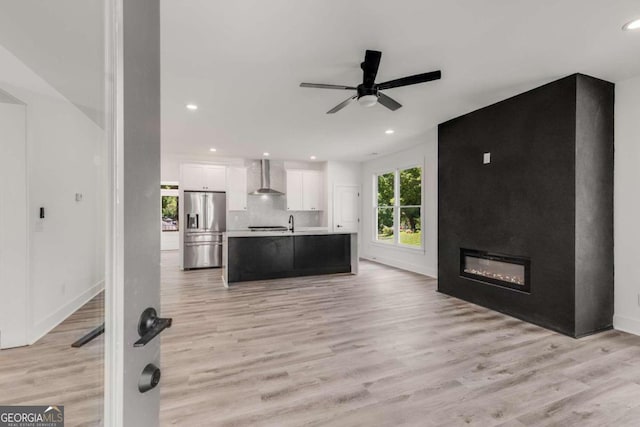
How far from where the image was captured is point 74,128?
0.70 metres

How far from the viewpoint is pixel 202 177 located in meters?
6.87

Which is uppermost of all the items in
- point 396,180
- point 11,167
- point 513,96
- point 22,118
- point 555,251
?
point 513,96

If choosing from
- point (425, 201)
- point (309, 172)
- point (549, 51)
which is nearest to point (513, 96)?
point (549, 51)

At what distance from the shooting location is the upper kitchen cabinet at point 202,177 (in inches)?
264

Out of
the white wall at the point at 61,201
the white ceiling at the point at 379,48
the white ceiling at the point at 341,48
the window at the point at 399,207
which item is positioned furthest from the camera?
the window at the point at 399,207

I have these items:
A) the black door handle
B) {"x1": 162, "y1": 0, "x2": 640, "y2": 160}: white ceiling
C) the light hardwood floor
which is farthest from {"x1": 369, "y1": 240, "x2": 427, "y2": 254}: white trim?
the black door handle

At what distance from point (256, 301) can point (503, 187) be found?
358cm

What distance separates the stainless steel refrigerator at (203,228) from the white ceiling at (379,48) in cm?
282

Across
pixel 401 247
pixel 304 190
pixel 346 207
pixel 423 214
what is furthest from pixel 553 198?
pixel 304 190

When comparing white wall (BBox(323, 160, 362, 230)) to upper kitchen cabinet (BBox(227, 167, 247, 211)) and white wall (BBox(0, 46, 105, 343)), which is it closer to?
upper kitchen cabinet (BBox(227, 167, 247, 211))

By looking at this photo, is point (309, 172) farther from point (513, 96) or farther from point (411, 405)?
point (411, 405)

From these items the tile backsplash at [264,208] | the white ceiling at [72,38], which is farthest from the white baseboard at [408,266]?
the white ceiling at [72,38]

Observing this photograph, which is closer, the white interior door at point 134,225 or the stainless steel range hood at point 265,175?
the white interior door at point 134,225

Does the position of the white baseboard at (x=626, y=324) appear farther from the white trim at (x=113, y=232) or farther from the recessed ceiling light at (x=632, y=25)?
the white trim at (x=113, y=232)
